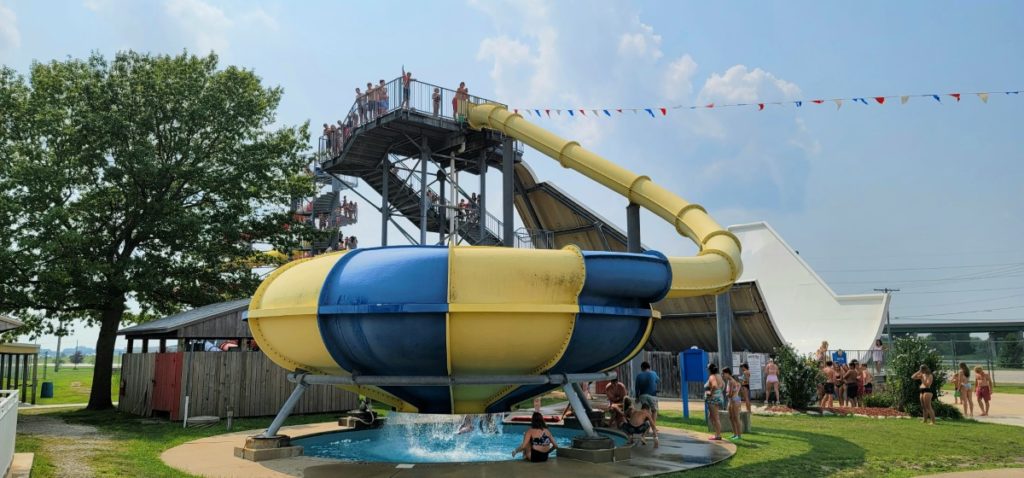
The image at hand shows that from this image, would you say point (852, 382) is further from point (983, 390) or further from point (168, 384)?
point (168, 384)

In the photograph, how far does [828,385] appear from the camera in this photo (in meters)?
21.0

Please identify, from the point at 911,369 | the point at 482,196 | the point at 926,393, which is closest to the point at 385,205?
the point at 482,196

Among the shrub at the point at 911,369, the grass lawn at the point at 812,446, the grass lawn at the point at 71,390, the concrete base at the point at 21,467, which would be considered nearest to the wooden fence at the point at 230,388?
the grass lawn at the point at 812,446

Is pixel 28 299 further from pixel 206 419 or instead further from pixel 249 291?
pixel 206 419

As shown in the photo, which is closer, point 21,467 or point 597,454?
point 21,467

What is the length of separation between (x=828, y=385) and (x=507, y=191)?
13158mm

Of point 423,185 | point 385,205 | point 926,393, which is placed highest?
point 423,185

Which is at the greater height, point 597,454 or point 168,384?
point 168,384

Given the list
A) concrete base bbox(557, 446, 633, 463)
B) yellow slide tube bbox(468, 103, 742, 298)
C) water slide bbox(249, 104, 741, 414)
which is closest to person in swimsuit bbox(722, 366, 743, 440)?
yellow slide tube bbox(468, 103, 742, 298)

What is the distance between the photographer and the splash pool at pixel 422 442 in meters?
12.3

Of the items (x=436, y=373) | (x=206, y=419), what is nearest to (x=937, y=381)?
(x=436, y=373)

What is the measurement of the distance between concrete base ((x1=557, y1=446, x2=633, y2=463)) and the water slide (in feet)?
3.86

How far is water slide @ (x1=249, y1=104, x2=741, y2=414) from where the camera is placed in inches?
417

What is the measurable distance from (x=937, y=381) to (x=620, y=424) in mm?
10556
